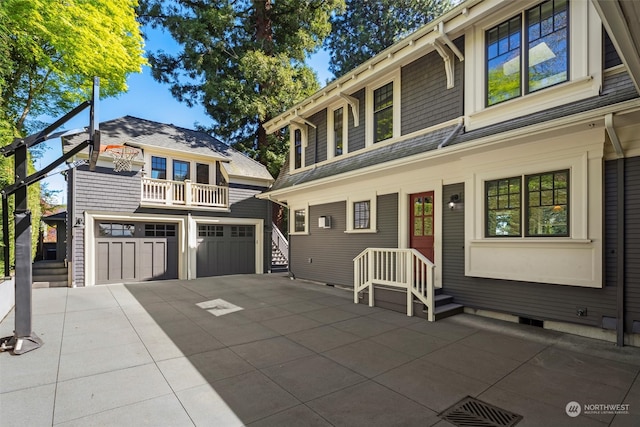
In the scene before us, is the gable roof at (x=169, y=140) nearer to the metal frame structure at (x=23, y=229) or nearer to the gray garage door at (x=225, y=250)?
the gray garage door at (x=225, y=250)

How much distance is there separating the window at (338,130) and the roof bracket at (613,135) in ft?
19.2

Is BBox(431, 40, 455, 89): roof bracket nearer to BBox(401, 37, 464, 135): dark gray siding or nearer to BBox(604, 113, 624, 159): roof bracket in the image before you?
BBox(401, 37, 464, 135): dark gray siding

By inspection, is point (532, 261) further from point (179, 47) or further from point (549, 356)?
point (179, 47)

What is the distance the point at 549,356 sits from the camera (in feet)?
12.4

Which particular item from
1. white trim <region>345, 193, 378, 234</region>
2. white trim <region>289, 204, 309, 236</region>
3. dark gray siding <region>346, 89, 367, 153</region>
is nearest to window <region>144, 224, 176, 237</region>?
white trim <region>289, 204, 309, 236</region>

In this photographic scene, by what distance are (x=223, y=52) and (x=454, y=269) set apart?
15.5 m

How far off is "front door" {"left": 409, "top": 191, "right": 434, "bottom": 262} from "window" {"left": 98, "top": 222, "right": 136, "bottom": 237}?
8.88 metres

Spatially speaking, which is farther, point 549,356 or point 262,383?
point 549,356

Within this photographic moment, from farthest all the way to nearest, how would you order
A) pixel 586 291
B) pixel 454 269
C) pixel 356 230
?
pixel 356 230 → pixel 454 269 → pixel 586 291

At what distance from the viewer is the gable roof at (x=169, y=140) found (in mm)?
10148

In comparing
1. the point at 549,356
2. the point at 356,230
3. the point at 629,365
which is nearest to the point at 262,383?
the point at 549,356

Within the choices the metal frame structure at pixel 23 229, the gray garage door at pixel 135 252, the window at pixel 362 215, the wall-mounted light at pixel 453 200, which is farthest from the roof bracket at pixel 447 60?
the gray garage door at pixel 135 252

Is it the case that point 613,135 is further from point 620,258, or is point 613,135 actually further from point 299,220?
Answer: point 299,220

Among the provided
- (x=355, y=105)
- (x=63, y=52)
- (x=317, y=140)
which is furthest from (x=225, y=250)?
(x=63, y=52)
